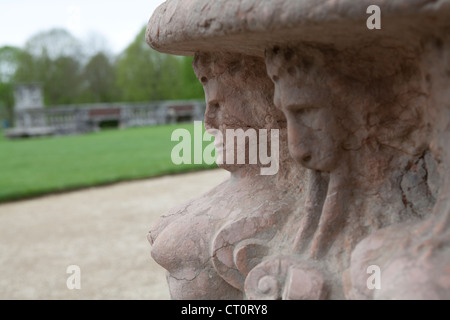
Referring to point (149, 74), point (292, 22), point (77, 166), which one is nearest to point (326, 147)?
point (292, 22)

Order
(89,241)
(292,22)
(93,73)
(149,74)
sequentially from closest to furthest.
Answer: (292,22) < (89,241) < (149,74) < (93,73)

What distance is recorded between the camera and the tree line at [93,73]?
21.2 m

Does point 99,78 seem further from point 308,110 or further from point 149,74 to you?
point 308,110

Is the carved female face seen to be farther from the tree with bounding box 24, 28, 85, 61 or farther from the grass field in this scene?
the tree with bounding box 24, 28, 85, 61

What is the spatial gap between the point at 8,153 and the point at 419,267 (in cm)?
948

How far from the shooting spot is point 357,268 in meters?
1.08

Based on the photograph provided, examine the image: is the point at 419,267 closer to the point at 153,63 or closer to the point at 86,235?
the point at 86,235

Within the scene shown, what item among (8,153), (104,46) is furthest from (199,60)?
(104,46)

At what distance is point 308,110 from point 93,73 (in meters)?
23.7

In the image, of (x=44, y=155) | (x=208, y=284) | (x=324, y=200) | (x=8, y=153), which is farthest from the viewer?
(x=8, y=153)

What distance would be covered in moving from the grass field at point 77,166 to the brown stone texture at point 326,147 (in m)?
4.38

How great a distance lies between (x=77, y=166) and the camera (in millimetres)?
7008

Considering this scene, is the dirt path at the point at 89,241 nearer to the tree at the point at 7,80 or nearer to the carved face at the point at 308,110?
the carved face at the point at 308,110

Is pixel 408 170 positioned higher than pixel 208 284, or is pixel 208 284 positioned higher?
pixel 408 170
